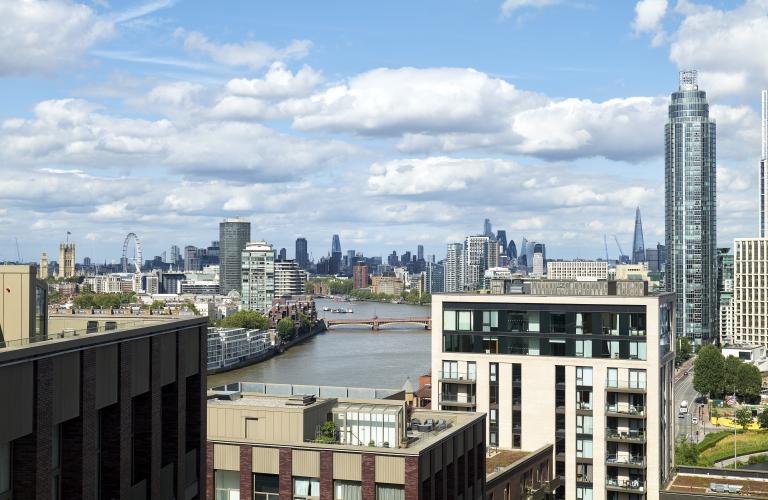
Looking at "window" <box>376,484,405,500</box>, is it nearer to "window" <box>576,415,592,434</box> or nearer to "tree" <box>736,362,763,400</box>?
"window" <box>576,415,592,434</box>

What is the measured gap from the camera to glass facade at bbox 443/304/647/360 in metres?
49.5

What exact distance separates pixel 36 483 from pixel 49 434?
0.73 m

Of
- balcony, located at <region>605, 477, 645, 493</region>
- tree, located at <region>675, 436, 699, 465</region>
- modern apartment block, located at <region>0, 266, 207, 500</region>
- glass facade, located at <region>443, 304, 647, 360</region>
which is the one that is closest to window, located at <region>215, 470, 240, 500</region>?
modern apartment block, located at <region>0, 266, 207, 500</region>

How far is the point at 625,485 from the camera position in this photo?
4906 centimetres

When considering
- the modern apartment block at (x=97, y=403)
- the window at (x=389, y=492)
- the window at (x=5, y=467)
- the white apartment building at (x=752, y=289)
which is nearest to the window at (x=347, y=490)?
the window at (x=389, y=492)

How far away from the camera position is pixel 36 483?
13.8 metres

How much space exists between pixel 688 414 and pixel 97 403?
10820 centimetres

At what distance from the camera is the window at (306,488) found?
27656 mm

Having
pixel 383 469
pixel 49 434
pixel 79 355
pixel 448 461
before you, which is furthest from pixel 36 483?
pixel 448 461

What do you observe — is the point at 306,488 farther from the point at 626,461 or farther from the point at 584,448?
the point at 626,461

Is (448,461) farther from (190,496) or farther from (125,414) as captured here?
(125,414)

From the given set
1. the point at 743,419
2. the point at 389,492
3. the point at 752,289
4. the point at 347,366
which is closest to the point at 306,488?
the point at 389,492

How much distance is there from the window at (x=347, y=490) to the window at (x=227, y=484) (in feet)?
10.6

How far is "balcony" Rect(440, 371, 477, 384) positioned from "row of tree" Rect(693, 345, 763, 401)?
78.9m
